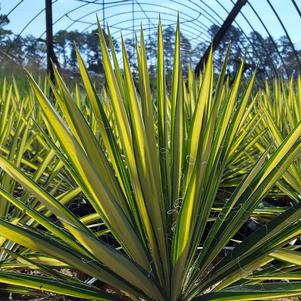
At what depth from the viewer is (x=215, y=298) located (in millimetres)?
723

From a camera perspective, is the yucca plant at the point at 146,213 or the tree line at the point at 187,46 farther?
the tree line at the point at 187,46

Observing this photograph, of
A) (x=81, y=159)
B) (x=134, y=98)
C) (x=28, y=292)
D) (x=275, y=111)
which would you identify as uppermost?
(x=275, y=111)

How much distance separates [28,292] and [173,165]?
338mm

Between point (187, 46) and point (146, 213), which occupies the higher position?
point (187, 46)

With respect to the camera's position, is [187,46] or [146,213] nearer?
[146,213]

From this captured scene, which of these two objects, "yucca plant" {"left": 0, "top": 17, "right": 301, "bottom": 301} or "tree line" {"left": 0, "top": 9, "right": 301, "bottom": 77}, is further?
"tree line" {"left": 0, "top": 9, "right": 301, "bottom": 77}

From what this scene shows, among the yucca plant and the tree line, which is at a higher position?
the tree line

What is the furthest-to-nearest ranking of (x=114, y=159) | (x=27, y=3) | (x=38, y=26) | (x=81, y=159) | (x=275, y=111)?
1. (x=38, y=26)
2. (x=27, y=3)
3. (x=275, y=111)
4. (x=114, y=159)
5. (x=81, y=159)

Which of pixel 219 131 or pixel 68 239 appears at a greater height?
pixel 219 131

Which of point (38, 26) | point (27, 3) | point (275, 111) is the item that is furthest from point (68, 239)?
point (38, 26)

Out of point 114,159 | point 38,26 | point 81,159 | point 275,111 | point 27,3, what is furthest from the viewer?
point 38,26

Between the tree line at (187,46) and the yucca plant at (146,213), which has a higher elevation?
the tree line at (187,46)

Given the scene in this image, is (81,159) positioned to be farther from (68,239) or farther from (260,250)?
(260,250)

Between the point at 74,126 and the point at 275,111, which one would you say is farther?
the point at 275,111
